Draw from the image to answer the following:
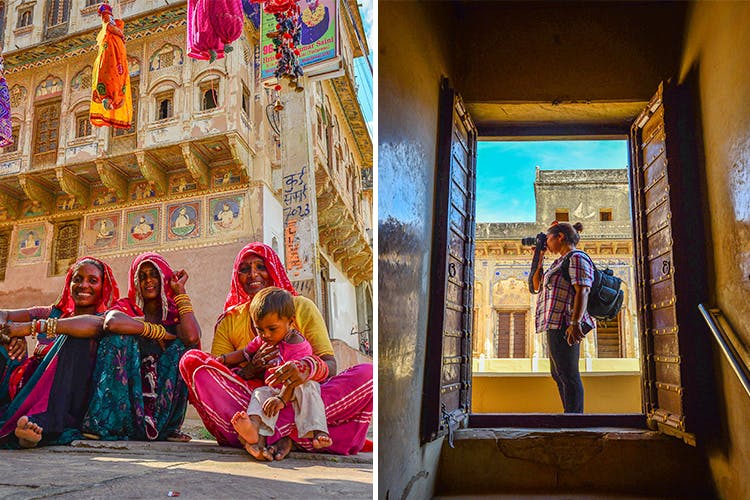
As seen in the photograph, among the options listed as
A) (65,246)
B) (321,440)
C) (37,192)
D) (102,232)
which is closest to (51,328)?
(65,246)

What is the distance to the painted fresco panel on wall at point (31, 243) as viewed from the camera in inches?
135

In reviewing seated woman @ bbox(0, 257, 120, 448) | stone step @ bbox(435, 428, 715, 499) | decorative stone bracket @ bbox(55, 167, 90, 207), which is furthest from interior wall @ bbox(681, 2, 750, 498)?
decorative stone bracket @ bbox(55, 167, 90, 207)

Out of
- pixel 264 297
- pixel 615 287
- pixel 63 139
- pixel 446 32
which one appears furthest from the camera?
pixel 615 287

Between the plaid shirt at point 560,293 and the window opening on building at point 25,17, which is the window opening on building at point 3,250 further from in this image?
the plaid shirt at point 560,293

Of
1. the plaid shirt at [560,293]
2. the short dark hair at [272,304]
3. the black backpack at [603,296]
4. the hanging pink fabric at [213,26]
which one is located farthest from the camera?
the black backpack at [603,296]

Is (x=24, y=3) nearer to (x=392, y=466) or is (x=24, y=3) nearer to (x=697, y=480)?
(x=392, y=466)

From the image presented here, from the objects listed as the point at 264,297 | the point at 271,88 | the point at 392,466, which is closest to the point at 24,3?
the point at 271,88

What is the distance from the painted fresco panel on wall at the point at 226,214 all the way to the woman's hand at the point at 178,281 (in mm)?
247

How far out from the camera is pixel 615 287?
15.3 feet

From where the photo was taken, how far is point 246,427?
2969mm

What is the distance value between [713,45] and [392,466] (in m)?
2.81

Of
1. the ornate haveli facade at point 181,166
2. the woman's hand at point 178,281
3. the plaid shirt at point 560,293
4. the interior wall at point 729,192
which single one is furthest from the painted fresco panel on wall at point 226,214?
the interior wall at point 729,192

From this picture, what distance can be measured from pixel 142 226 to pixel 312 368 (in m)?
1.18

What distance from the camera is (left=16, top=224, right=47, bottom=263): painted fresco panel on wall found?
344cm
